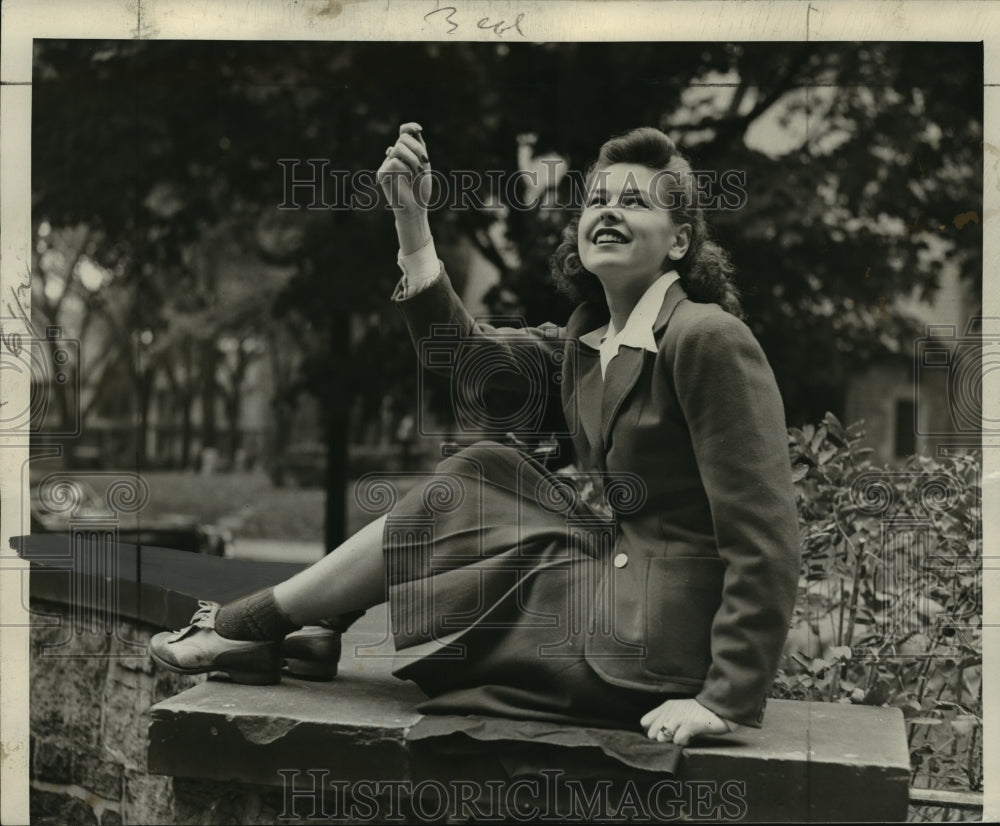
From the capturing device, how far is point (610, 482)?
109 inches

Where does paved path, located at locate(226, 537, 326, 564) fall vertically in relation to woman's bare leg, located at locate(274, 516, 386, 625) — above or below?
below

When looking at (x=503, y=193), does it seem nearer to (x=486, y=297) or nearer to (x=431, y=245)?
(x=486, y=297)

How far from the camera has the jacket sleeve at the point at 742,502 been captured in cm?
250

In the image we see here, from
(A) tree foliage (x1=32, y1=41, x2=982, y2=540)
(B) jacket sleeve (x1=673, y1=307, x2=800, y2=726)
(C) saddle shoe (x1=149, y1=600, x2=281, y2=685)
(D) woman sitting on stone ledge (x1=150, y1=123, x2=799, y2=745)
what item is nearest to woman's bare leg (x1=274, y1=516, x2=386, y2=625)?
(D) woman sitting on stone ledge (x1=150, y1=123, x2=799, y2=745)

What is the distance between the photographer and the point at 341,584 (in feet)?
9.41

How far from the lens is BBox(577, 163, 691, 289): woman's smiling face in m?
2.76

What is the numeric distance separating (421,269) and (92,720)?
6.37ft

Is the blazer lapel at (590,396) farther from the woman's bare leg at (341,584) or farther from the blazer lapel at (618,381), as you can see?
the woman's bare leg at (341,584)

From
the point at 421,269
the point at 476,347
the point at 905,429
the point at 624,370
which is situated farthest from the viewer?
the point at 905,429

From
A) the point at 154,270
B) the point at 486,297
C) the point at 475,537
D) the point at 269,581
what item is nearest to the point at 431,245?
the point at 475,537

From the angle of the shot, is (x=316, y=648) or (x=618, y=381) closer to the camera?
(x=618, y=381)

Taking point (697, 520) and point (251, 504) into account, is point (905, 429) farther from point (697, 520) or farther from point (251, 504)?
point (251, 504)

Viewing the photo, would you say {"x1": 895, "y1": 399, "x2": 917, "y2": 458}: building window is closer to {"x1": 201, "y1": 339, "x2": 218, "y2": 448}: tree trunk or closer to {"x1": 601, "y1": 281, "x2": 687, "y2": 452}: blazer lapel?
{"x1": 601, "y1": 281, "x2": 687, "y2": 452}: blazer lapel

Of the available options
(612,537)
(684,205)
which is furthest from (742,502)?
(684,205)
